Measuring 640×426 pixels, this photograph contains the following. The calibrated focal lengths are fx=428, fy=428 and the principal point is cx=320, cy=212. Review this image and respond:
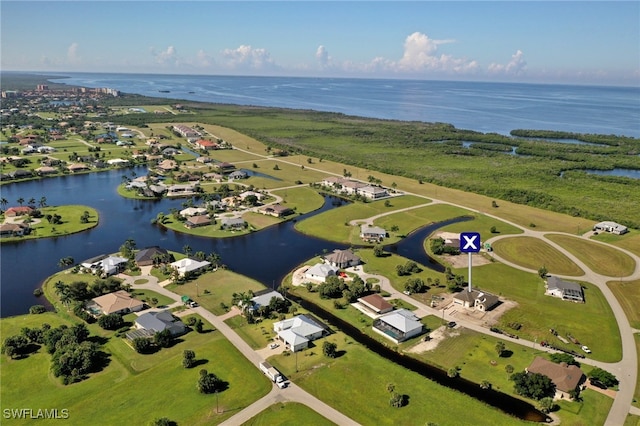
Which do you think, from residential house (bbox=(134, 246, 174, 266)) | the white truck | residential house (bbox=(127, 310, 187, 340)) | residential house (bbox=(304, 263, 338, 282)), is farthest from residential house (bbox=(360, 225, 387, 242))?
the white truck

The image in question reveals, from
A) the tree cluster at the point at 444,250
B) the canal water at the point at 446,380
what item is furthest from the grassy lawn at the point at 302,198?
the canal water at the point at 446,380

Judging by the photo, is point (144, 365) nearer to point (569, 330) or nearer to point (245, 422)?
point (245, 422)

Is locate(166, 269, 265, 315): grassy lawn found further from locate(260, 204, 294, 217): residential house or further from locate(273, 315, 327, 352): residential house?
locate(260, 204, 294, 217): residential house

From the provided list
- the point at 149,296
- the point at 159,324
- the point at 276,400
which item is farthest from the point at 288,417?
the point at 149,296

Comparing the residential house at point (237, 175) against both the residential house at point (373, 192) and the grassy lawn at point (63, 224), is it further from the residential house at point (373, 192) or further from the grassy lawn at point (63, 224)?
the grassy lawn at point (63, 224)

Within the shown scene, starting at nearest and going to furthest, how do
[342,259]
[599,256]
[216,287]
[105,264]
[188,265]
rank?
[216,287]
[188,265]
[105,264]
[342,259]
[599,256]

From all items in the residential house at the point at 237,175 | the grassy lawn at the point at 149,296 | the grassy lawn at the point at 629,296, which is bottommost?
the grassy lawn at the point at 149,296

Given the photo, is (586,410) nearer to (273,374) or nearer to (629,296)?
(273,374)
